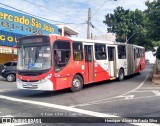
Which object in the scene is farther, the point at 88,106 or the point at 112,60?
the point at 112,60

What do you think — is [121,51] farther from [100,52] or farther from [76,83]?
[76,83]

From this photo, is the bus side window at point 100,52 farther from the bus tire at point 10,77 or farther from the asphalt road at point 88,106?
the bus tire at point 10,77

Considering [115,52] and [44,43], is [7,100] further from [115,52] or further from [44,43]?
[115,52]

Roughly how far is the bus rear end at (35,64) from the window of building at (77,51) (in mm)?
1990

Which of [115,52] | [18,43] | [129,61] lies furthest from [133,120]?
[129,61]

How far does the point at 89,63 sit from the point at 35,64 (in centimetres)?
Result: 389

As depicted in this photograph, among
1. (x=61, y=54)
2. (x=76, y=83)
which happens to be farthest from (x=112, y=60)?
(x=61, y=54)

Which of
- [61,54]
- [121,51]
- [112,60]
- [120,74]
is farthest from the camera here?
[121,51]

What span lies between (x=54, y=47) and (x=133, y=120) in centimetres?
603

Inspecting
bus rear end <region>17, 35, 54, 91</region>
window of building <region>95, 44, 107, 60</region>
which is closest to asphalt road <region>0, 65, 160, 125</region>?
bus rear end <region>17, 35, 54, 91</region>

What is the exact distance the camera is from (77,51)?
14.6m

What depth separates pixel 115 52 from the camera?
1917cm

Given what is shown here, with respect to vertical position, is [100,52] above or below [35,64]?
above

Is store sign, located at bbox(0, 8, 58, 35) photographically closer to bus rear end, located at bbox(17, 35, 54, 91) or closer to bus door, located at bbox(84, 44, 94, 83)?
bus door, located at bbox(84, 44, 94, 83)
